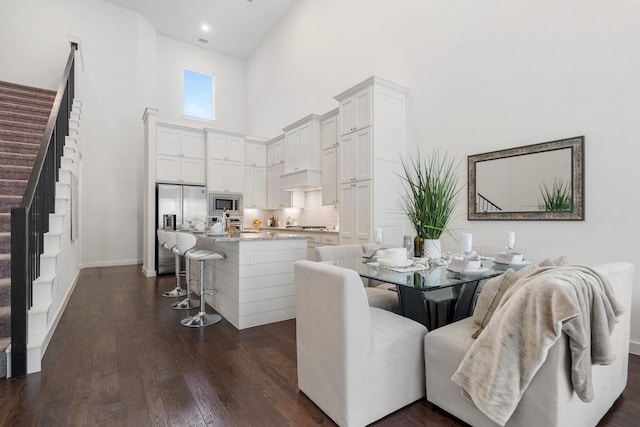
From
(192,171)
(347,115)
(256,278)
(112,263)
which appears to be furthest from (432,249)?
(112,263)

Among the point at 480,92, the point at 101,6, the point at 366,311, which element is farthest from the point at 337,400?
the point at 101,6

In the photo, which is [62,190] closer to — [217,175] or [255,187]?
[217,175]

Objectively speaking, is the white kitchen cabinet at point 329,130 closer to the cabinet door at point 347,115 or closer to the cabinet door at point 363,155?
the cabinet door at point 347,115

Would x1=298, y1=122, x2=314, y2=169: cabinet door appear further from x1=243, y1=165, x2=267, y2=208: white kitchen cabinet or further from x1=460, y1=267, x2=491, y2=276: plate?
x1=460, y1=267, x2=491, y2=276: plate

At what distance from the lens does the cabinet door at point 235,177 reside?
693cm

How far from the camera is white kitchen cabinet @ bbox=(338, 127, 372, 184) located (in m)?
4.25

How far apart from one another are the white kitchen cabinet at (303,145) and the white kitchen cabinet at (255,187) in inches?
46.8

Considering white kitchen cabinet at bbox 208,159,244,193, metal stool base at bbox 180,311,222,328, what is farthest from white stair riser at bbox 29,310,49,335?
white kitchen cabinet at bbox 208,159,244,193

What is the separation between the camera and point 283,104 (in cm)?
752

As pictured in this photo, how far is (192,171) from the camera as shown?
6586 millimetres

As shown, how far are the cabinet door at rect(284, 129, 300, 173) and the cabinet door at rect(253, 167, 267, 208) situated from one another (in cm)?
110

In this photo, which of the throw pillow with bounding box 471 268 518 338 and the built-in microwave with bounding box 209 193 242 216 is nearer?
the throw pillow with bounding box 471 268 518 338

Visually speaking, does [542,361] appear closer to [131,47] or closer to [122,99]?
[122,99]

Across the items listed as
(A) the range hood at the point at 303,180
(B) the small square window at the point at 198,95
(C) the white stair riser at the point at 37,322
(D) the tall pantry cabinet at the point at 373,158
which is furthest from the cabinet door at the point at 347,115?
(B) the small square window at the point at 198,95
